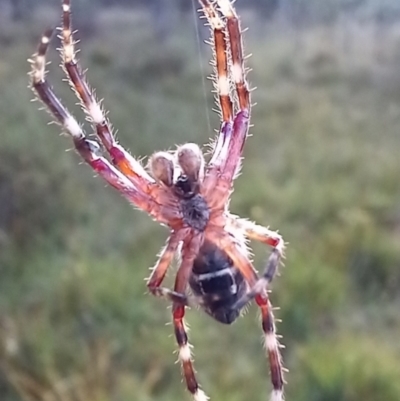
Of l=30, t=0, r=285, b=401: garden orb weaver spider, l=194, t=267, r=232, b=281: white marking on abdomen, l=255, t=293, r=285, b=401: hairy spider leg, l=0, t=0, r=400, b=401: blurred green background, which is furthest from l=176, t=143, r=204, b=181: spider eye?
l=0, t=0, r=400, b=401: blurred green background

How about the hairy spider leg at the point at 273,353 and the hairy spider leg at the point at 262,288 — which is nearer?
the hairy spider leg at the point at 262,288

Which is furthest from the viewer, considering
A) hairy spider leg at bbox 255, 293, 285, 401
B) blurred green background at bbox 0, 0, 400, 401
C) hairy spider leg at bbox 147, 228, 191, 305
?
blurred green background at bbox 0, 0, 400, 401

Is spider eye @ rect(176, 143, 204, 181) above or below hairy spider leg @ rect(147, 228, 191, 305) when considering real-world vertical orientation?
above

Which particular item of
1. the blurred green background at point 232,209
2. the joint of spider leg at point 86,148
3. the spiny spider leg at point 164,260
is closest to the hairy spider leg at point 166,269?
the spiny spider leg at point 164,260

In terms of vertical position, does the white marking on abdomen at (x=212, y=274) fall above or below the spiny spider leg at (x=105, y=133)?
below

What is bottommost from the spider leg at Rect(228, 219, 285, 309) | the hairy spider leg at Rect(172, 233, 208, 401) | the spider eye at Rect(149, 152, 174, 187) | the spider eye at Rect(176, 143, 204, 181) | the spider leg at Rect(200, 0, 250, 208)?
the hairy spider leg at Rect(172, 233, 208, 401)

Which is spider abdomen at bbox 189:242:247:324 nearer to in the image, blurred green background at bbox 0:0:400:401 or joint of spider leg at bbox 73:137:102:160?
joint of spider leg at bbox 73:137:102:160

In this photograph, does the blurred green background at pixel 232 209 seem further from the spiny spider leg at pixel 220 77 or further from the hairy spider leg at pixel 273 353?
the hairy spider leg at pixel 273 353

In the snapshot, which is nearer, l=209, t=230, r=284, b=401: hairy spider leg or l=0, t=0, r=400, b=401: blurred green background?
l=209, t=230, r=284, b=401: hairy spider leg
